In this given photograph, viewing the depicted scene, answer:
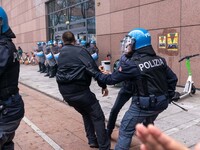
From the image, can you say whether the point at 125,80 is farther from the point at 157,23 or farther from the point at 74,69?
the point at 157,23

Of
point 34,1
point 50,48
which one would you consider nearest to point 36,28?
point 34,1

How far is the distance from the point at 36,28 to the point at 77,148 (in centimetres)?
1970

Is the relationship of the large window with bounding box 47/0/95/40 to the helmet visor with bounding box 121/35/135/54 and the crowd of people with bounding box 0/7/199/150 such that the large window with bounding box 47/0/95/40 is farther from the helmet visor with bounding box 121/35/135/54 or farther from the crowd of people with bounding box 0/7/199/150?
the helmet visor with bounding box 121/35/135/54

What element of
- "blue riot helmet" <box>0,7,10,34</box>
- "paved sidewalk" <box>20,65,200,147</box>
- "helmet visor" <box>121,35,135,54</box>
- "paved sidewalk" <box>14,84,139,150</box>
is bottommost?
"paved sidewalk" <box>14,84,139,150</box>


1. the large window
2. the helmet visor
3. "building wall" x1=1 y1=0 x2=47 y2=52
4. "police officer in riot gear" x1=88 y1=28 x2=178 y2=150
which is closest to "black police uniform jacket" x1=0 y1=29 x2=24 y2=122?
"police officer in riot gear" x1=88 y1=28 x2=178 y2=150

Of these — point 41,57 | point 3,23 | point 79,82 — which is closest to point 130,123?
point 79,82

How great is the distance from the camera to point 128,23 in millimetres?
11062

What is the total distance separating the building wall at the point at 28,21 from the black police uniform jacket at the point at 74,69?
1773cm

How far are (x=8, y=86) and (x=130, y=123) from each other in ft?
4.47

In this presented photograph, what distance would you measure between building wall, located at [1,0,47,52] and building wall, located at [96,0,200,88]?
9546mm

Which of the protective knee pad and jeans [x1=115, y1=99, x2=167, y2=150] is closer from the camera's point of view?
jeans [x1=115, y1=99, x2=167, y2=150]

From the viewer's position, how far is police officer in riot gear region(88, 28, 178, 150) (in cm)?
296

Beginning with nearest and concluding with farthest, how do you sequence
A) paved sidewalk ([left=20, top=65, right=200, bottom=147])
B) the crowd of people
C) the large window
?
the crowd of people, paved sidewalk ([left=20, top=65, right=200, bottom=147]), the large window

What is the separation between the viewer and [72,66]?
367 centimetres
